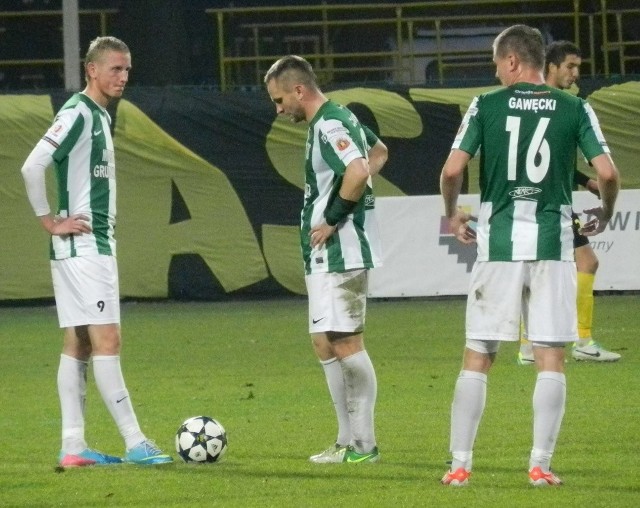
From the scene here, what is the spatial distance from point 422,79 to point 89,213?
16088 mm

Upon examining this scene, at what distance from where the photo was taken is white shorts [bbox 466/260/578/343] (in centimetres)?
584

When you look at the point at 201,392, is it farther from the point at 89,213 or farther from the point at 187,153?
the point at 187,153

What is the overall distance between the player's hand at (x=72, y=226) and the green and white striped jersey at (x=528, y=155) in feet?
6.14

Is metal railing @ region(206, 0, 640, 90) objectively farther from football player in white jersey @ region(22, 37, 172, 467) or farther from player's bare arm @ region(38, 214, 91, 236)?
player's bare arm @ region(38, 214, 91, 236)

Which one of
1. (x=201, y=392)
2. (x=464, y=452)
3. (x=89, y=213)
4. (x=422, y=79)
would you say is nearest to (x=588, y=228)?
(x=464, y=452)

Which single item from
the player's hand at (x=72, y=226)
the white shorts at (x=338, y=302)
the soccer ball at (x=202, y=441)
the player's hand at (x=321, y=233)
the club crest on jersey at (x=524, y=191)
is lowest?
the soccer ball at (x=202, y=441)

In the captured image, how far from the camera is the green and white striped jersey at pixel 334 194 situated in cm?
657

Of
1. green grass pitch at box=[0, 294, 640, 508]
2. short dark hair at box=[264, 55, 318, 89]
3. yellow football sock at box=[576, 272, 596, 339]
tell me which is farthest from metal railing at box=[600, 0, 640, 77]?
short dark hair at box=[264, 55, 318, 89]

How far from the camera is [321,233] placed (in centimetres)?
662

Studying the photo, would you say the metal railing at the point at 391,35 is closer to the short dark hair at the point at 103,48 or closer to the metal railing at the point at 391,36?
the metal railing at the point at 391,36

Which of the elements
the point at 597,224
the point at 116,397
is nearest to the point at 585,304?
the point at 597,224

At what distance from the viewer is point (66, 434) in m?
6.82

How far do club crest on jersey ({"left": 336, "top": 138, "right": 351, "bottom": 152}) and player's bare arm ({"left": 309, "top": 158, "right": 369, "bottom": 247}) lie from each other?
81 mm

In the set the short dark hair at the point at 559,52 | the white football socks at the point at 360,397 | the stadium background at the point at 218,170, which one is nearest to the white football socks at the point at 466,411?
the white football socks at the point at 360,397
